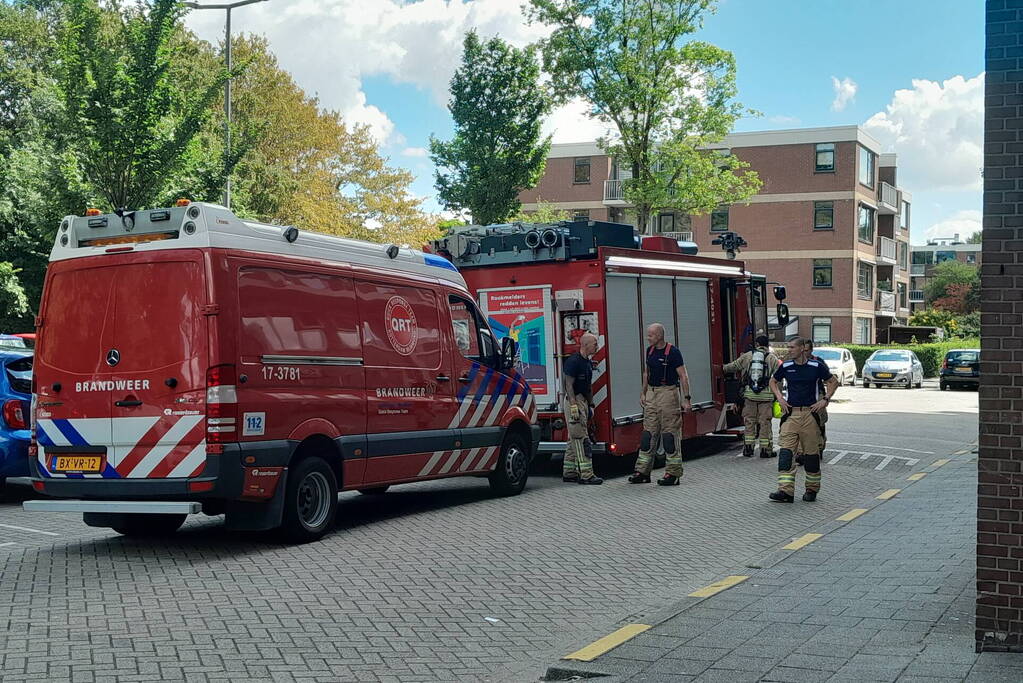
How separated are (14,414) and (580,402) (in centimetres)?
629

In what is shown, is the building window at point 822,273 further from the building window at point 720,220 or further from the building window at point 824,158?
the building window at point 720,220

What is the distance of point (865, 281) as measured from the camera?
2447 inches

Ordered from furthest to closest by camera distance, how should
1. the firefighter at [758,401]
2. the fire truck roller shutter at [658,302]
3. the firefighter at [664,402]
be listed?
the firefighter at [758,401]
the fire truck roller shutter at [658,302]
the firefighter at [664,402]

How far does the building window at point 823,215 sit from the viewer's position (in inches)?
2312

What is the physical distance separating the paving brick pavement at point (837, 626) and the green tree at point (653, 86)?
2806 cm

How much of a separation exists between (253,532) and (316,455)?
104cm

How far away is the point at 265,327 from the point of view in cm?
865

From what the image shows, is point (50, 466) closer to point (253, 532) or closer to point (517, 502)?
point (253, 532)

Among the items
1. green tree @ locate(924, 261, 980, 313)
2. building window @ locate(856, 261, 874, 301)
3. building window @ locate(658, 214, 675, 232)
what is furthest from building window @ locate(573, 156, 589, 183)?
green tree @ locate(924, 261, 980, 313)

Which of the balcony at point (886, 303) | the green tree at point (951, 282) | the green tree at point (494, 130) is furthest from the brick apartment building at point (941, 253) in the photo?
the green tree at point (494, 130)

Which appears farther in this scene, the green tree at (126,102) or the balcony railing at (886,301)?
the balcony railing at (886,301)

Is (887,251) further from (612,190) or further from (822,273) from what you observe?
(612,190)

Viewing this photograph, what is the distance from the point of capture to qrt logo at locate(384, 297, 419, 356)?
33.5 ft

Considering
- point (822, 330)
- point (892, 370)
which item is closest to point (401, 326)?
point (892, 370)
